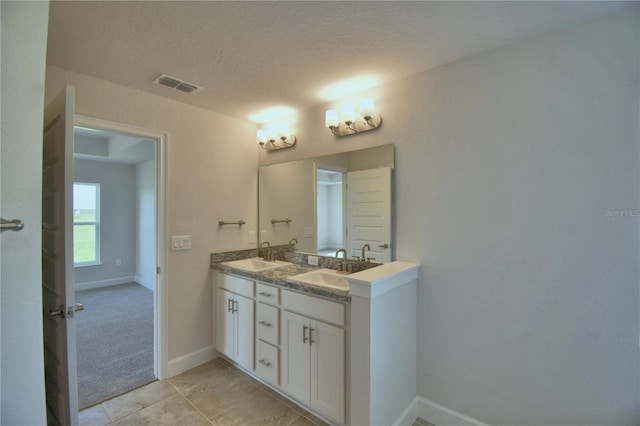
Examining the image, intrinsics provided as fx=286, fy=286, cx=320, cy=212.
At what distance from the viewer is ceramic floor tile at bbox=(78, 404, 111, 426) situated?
1887mm

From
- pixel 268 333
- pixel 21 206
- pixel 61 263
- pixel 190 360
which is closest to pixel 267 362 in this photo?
pixel 268 333

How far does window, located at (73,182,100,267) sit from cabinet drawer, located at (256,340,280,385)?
4.60 meters

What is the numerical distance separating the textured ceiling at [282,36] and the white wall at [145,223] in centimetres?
346

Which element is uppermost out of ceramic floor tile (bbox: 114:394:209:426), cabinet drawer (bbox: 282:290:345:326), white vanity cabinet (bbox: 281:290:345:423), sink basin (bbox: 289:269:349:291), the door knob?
the door knob

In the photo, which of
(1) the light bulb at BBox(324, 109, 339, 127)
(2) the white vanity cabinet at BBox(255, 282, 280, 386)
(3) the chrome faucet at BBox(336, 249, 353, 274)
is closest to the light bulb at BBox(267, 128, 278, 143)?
(1) the light bulb at BBox(324, 109, 339, 127)

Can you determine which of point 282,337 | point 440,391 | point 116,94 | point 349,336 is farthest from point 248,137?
point 440,391

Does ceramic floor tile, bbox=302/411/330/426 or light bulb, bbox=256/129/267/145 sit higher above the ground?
light bulb, bbox=256/129/267/145

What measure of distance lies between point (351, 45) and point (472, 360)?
2.06 metres

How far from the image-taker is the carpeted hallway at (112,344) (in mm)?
2310

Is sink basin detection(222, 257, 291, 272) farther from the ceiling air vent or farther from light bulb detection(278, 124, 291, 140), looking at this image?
the ceiling air vent

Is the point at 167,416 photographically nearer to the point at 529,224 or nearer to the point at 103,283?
the point at 529,224

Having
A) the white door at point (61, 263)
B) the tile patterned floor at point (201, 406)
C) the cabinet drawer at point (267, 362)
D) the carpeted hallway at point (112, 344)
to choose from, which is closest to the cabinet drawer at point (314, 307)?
the cabinet drawer at point (267, 362)

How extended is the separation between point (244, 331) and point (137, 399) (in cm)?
88

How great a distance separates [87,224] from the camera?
5.16m
